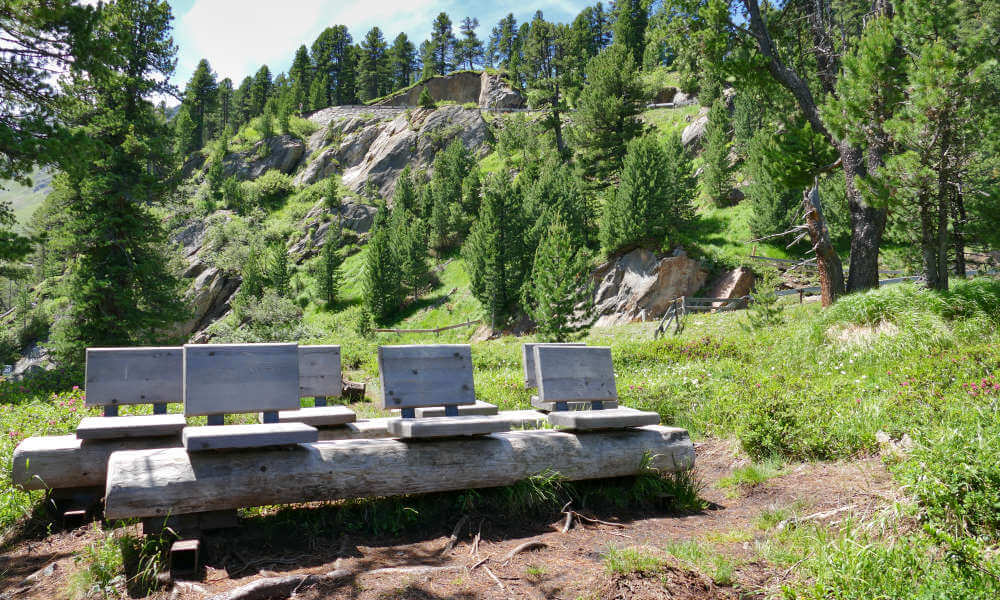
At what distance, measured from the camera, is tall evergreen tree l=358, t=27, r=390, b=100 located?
91.4m

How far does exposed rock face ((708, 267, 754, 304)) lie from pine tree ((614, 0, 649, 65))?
5371cm

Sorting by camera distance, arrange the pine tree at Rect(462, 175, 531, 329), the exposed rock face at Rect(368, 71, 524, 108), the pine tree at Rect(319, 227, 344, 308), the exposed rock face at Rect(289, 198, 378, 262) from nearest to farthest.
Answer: the pine tree at Rect(462, 175, 531, 329), the pine tree at Rect(319, 227, 344, 308), the exposed rock face at Rect(289, 198, 378, 262), the exposed rock face at Rect(368, 71, 524, 108)

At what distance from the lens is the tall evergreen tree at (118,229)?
16.3 metres

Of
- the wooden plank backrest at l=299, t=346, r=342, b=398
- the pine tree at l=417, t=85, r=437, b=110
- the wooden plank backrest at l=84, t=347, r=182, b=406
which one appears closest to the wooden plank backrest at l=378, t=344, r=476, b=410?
the wooden plank backrest at l=299, t=346, r=342, b=398

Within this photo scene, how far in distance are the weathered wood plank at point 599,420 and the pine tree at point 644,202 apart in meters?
25.4

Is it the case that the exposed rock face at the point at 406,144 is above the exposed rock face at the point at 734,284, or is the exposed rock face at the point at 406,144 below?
above

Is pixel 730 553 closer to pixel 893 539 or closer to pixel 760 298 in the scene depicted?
pixel 893 539

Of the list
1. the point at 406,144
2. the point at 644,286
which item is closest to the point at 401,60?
the point at 406,144

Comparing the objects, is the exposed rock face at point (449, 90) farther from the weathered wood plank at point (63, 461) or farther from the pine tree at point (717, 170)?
the weathered wood plank at point (63, 461)

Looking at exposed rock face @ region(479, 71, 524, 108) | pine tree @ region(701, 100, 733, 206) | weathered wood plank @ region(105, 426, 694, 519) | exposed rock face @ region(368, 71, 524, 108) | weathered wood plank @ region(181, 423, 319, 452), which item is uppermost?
exposed rock face @ region(368, 71, 524, 108)

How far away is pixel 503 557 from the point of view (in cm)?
368

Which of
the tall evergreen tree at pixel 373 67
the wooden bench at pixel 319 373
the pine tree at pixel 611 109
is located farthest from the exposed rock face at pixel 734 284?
the tall evergreen tree at pixel 373 67

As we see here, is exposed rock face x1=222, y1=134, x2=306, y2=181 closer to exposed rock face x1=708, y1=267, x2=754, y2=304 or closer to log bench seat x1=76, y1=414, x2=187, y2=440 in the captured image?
exposed rock face x1=708, y1=267, x2=754, y2=304

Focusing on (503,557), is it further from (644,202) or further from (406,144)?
(406,144)
